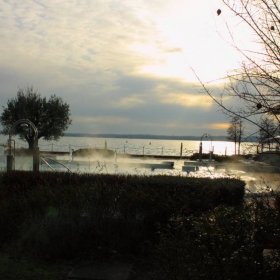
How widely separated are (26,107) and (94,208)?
25834 millimetres

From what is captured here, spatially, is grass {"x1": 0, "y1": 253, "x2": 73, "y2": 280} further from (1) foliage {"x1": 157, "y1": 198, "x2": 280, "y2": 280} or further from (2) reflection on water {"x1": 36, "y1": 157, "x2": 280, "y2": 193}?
(2) reflection on water {"x1": 36, "y1": 157, "x2": 280, "y2": 193}

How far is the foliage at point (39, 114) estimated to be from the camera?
30.4 meters

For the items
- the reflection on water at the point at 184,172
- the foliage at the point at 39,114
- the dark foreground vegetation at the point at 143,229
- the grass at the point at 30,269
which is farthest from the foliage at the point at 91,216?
the foliage at the point at 39,114

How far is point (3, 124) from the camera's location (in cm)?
3095

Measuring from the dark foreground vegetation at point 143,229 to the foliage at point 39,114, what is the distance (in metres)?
22.9

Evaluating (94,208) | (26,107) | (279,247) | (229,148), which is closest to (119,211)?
(94,208)

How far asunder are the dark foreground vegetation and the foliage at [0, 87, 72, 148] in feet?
75.0

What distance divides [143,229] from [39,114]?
2611cm

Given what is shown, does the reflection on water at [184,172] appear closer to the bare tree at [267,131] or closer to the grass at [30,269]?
the grass at [30,269]

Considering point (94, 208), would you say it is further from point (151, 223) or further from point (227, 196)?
point (227, 196)

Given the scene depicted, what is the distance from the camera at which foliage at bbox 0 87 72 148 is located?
30.4 meters

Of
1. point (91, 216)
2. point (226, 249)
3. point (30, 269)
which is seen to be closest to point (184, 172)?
point (91, 216)

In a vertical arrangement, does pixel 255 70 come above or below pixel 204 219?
above

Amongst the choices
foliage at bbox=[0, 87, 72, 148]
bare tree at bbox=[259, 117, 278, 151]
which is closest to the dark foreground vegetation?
bare tree at bbox=[259, 117, 278, 151]
